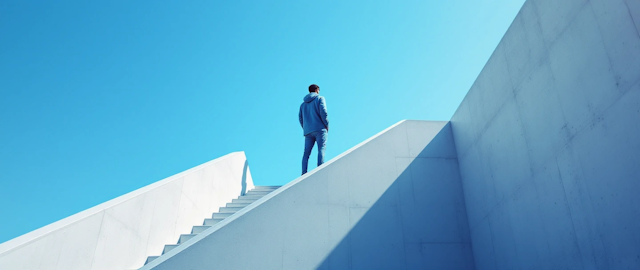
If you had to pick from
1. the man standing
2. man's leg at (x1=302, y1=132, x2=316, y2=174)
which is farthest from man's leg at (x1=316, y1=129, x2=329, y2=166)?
man's leg at (x1=302, y1=132, x2=316, y2=174)

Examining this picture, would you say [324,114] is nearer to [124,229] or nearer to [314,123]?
[314,123]

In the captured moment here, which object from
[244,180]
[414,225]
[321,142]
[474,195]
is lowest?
[414,225]

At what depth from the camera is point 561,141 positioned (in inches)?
119

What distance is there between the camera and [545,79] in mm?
3254

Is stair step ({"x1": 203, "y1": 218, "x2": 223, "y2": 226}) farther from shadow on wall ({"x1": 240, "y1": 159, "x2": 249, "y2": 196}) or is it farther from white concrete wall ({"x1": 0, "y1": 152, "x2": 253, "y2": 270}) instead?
shadow on wall ({"x1": 240, "y1": 159, "x2": 249, "y2": 196})

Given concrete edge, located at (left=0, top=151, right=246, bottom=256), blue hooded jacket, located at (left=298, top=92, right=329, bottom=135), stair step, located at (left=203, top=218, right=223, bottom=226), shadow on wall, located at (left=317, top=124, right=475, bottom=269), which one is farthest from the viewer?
blue hooded jacket, located at (left=298, top=92, right=329, bottom=135)

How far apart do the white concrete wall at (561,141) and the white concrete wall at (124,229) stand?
3339mm

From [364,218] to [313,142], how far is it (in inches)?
73.5

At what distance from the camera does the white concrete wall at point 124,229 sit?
307 centimetres

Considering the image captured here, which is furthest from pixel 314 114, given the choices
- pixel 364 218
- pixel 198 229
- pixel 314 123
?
pixel 198 229

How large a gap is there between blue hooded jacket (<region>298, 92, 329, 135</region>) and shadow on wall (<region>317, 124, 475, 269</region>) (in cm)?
140

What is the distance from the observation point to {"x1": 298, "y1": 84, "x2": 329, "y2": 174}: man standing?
235 inches

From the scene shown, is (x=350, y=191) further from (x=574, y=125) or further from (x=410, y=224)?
(x=574, y=125)

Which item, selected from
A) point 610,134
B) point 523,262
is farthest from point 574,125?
point 523,262
